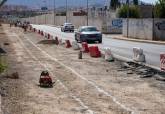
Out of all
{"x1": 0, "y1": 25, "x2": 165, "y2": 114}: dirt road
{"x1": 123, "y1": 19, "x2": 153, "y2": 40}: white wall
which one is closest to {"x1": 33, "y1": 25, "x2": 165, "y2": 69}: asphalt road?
{"x1": 0, "y1": 25, "x2": 165, "y2": 114}: dirt road

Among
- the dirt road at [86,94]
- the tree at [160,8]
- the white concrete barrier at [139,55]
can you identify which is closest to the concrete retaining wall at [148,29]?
the tree at [160,8]

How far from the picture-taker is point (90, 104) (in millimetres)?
12516

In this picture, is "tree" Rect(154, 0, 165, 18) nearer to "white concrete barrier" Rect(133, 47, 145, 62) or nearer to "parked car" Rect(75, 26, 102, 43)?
"parked car" Rect(75, 26, 102, 43)

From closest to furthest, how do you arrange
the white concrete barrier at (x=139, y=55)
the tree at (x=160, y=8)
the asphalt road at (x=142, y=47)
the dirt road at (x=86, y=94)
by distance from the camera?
the dirt road at (x=86, y=94) → the white concrete barrier at (x=139, y=55) → the asphalt road at (x=142, y=47) → the tree at (x=160, y=8)

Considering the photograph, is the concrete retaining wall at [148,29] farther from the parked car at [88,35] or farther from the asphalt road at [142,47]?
the parked car at [88,35]

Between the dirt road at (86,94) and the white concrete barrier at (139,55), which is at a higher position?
the white concrete barrier at (139,55)

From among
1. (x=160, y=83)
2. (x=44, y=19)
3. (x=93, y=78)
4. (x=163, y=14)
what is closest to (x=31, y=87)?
(x=93, y=78)

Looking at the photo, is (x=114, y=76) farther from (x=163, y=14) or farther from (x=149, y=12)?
(x=149, y=12)

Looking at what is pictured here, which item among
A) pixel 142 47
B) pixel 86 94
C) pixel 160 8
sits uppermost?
pixel 160 8

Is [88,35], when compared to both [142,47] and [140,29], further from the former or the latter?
[140,29]

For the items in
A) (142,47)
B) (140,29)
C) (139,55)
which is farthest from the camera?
(140,29)

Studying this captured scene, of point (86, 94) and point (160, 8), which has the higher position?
point (160, 8)

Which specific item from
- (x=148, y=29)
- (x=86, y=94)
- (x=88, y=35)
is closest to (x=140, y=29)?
(x=148, y=29)

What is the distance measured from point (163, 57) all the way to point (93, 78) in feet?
9.11
